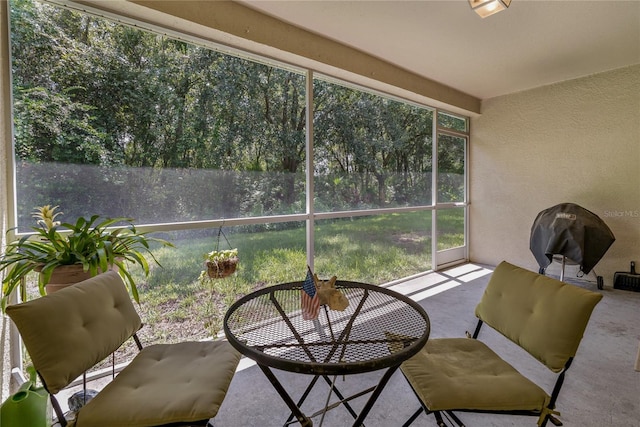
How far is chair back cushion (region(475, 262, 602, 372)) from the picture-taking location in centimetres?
120

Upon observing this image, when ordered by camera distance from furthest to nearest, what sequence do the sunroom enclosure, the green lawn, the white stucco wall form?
the white stucco wall < the green lawn < the sunroom enclosure

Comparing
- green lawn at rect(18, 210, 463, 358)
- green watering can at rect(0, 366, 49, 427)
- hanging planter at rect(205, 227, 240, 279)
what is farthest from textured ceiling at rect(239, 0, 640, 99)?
green watering can at rect(0, 366, 49, 427)

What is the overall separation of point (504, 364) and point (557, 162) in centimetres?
403

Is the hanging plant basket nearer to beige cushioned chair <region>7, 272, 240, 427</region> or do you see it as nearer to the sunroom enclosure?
the sunroom enclosure

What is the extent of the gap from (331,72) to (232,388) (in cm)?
298

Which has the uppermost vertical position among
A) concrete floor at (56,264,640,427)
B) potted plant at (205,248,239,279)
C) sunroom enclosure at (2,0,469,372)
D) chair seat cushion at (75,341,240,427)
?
sunroom enclosure at (2,0,469,372)

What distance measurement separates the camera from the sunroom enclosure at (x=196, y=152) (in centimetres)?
185

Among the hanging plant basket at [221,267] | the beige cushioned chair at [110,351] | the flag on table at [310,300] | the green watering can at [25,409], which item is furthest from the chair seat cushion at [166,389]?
the hanging plant basket at [221,267]

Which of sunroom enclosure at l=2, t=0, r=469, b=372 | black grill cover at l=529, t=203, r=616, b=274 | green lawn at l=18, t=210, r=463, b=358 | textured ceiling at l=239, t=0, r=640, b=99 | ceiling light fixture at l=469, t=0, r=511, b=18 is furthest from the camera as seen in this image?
black grill cover at l=529, t=203, r=616, b=274

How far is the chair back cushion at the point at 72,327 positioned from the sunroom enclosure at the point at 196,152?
821 millimetres

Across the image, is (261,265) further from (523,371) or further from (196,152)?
(523,371)

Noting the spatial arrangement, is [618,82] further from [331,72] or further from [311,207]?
[311,207]

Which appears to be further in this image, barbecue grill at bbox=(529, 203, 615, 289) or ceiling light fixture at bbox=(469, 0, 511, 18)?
barbecue grill at bbox=(529, 203, 615, 289)

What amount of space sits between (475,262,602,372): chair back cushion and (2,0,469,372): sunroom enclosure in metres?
1.85
